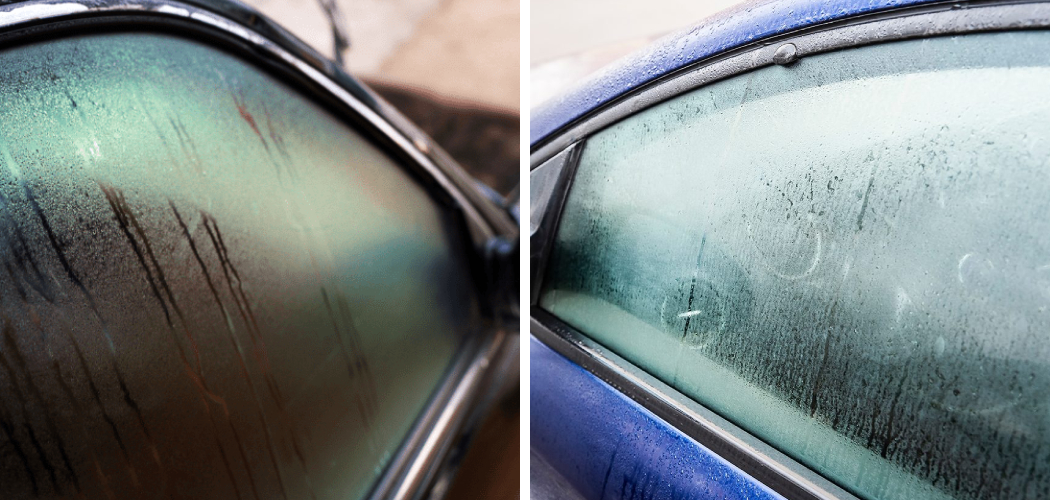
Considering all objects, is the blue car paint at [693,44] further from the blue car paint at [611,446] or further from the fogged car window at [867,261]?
the blue car paint at [611,446]

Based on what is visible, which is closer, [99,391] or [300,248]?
[99,391]

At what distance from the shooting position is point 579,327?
49.6 inches

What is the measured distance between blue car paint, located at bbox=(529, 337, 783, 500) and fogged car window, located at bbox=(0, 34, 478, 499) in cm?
26

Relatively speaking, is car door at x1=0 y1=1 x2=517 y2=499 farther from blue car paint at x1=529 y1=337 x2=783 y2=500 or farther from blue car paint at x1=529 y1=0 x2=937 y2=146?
blue car paint at x1=529 y1=0 x2=937 y2=146

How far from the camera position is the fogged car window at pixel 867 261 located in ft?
2.21

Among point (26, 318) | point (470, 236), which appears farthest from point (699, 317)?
point (26, 318)

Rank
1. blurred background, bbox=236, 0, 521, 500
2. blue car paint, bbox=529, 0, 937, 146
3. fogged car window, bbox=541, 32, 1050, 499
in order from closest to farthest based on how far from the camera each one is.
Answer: fogged car window, bbox=541, 32, 1050, 499 → blue car paint, bbox=529, 0, 937, 146 → blurred background, bbox=236, 0, 521, 500

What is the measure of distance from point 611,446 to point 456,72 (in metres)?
1.73

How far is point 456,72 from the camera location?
2424 mm

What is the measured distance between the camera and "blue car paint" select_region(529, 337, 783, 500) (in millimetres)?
928

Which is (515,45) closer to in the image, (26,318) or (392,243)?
(392,243)

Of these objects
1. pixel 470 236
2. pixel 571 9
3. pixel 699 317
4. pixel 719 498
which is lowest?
pixel 719 498

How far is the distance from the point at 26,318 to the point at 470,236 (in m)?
0.84

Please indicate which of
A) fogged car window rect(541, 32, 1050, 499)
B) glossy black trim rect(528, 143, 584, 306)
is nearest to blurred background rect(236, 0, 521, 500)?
glossy black trim rect(528, 143, 584, 306)
